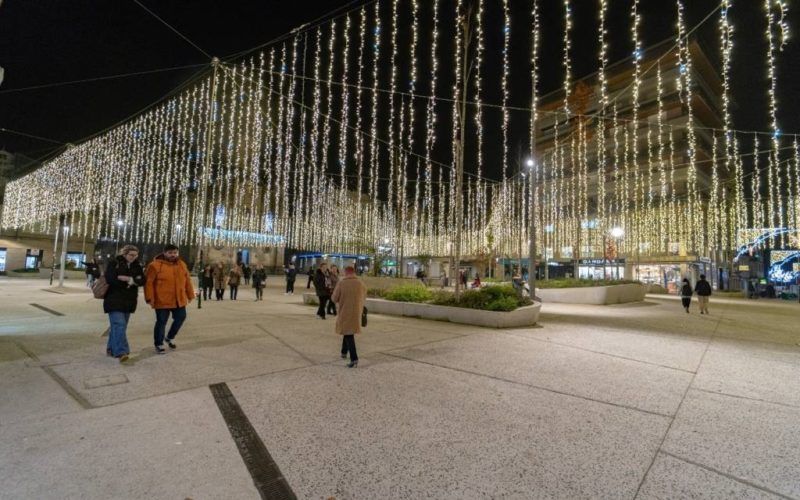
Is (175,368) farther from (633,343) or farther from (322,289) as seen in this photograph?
(633,343)

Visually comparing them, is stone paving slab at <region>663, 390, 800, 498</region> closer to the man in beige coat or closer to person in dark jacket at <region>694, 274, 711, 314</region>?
the man in beige coat

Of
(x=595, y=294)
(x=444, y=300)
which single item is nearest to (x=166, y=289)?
(x=444, y=300)

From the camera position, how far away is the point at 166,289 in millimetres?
6090

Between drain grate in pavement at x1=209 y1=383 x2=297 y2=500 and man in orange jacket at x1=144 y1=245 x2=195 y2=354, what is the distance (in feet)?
8.59

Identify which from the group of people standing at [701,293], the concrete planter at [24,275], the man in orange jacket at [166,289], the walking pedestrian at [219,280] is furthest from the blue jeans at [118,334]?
the concrete planter at [24,275]

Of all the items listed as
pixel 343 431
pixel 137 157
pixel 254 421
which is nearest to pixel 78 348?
pixel 254 421

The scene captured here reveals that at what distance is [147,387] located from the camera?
4.47 meters

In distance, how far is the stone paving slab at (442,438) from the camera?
8.64 feet

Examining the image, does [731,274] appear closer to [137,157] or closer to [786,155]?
[786,155]

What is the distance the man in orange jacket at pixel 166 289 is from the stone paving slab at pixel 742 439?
6697 millimetres

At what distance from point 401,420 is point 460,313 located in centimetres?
723

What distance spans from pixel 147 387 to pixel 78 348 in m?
3.13

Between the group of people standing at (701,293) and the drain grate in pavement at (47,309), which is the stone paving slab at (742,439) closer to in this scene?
the group of people standing at (701,293)

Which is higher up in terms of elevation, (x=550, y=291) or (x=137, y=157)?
(x=137, y=157)
